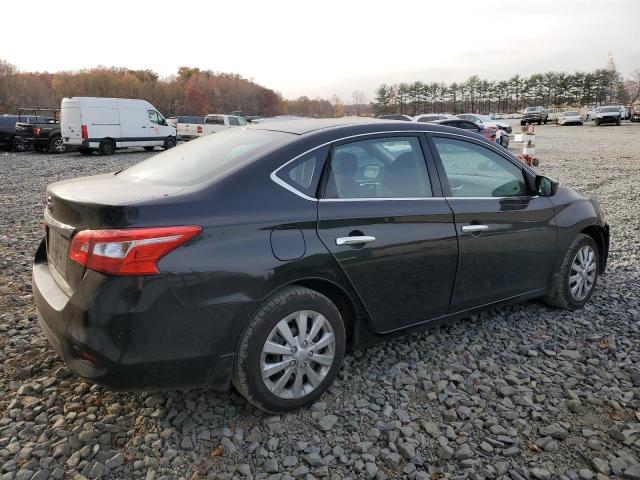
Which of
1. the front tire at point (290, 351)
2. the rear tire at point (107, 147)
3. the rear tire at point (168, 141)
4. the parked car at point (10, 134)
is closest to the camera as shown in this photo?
the front tire at point (290, 351)

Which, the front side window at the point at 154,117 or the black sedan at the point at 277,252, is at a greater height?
the front side window at the point at 154,117

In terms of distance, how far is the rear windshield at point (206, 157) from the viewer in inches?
114

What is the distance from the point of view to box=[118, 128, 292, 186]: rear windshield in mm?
2887

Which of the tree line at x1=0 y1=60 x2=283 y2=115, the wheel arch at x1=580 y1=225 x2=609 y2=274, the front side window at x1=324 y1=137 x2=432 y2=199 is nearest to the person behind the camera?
the front side window at x1=324 y1=137 x2=432 y2=199

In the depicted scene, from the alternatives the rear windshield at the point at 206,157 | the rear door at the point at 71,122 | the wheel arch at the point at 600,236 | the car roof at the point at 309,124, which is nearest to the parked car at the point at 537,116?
the rear door at the point at 71,122

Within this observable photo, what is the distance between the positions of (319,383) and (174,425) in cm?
82

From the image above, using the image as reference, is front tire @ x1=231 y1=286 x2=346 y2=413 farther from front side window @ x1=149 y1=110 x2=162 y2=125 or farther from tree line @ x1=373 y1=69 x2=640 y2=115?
tree line @ x1=373 y1=69 x2=640 y2=115

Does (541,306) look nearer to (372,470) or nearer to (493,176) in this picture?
(493,176)

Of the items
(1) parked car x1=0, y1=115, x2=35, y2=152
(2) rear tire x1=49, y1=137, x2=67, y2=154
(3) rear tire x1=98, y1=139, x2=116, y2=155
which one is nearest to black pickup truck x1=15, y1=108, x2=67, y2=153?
(2) rear tire x1=49, y1=137, x2=67, y2=154

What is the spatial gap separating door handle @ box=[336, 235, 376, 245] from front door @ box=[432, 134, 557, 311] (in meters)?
0.76

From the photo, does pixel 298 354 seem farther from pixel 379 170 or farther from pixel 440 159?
pixel 440 159

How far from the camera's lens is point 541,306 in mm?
4461

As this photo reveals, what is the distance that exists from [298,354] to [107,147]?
20068 mm

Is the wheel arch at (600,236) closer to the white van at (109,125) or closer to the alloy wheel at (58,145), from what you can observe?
the white van at (109,125)
